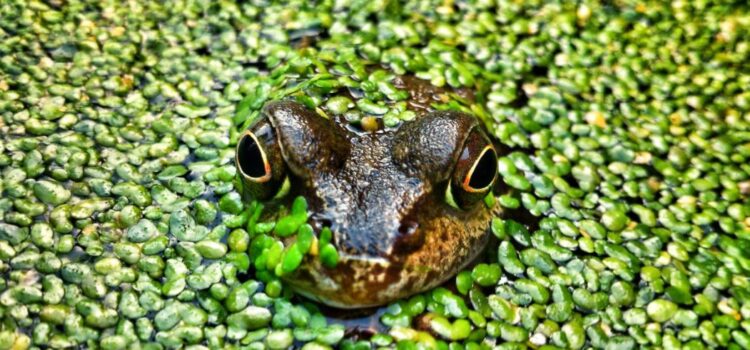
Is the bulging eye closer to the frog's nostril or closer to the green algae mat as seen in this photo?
the green algae mat

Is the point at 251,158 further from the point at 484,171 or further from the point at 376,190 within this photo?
the point at 484,171

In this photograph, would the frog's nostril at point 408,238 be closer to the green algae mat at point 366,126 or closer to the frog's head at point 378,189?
the frog's head at point 378,189

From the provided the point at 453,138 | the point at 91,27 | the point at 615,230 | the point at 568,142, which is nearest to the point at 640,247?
the point at 615,230

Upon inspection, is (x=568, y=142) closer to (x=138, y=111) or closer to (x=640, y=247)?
(x=640, y=247)

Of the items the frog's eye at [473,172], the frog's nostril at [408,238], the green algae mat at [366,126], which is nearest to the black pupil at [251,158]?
the green algae mat at [366,126]

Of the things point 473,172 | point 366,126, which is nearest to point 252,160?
point 366,126

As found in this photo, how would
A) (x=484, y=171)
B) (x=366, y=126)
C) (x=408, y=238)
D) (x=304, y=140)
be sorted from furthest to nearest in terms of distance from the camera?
(x=366, y=126) < (x=484, y=171) < (x=304, y=140) < (x=408, y=238)

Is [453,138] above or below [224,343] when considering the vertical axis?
above
